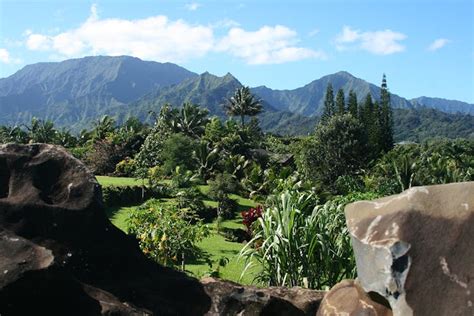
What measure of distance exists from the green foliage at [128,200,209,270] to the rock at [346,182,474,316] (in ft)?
19.7

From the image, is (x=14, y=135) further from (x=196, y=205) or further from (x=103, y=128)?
(x=196, y=205)

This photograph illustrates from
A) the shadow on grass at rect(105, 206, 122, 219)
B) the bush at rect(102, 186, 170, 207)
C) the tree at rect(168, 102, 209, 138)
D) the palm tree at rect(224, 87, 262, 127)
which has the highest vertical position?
the palm tree at rect(224, 87, 262, 127)

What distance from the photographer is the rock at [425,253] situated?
3482 mm

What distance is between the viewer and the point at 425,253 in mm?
3555

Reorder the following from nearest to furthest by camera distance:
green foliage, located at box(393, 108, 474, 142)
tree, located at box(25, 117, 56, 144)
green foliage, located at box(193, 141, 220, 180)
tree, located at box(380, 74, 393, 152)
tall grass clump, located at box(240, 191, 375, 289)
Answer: tall grass clump, located at box(240, 191, 375, 289) → green foliage, located at box(193, 141, 220, 180) → tree, located at box(25, 117, 56, 144) → tree, located at box(380, 74, 393, 152) → green foliage, located at box(393, 108, 474, 142)

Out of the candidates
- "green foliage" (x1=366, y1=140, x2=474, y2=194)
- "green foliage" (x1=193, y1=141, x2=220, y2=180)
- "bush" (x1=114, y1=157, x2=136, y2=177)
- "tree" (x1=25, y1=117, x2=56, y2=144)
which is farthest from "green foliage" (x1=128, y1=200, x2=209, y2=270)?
"tree" (x1=25, y1=117, x2=56, y2=144)

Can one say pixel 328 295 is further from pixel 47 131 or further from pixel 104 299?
pixel 47 131

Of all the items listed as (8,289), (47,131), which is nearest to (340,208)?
(8,289)

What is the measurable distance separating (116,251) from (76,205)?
1.88 ft

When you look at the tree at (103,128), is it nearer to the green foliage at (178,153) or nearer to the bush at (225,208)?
the green foliage at (178,153)

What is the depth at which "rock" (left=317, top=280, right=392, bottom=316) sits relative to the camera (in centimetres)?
398

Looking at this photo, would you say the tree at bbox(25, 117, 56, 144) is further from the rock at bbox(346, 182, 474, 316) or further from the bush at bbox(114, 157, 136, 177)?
the rock at bbox(346, 182, 474, 316)

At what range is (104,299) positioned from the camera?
14.7 ft

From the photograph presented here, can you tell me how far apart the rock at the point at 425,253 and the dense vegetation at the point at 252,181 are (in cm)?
283
